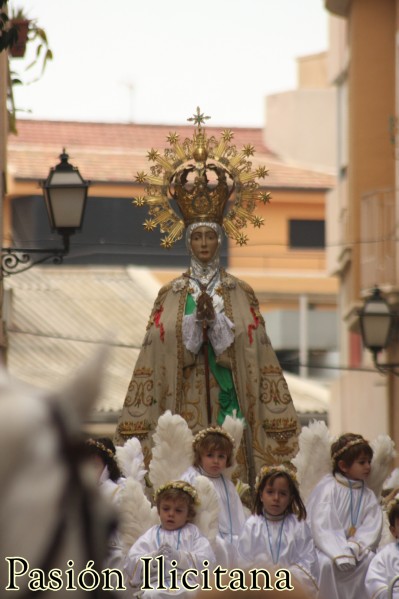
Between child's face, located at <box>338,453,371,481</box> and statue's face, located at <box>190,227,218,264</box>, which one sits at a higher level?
statue's face, located at <box>190,227,218,264</box>

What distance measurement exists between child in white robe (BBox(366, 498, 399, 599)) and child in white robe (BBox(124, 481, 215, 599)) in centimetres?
94

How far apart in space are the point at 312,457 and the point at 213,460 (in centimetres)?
65

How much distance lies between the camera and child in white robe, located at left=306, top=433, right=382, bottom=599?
1098 cm

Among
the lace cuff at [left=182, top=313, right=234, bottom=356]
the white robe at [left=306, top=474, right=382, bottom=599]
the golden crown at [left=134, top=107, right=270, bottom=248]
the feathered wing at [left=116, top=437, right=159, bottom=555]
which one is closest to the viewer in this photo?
the feathered wing at [left=116, top=437, right=159, bottom=555]

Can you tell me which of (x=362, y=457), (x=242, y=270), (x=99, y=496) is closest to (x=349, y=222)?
(x=242, y=270)

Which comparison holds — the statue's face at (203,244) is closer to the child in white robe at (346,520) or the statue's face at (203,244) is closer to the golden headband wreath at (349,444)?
the child in white robe at (346,520)

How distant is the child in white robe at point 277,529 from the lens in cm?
1041

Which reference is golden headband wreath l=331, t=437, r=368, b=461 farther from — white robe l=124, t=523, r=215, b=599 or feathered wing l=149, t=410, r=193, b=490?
white robe l=124, t=523, r=215, b=599

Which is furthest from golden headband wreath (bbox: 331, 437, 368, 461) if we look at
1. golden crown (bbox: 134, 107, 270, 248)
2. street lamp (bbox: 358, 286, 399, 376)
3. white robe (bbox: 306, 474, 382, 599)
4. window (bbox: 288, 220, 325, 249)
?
window (bbox: 288, 220, 325, 249)

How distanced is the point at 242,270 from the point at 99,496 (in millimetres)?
39651

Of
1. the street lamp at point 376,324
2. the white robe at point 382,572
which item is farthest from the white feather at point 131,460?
the street lamp at point 376,324

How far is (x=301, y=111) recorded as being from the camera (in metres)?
44.7

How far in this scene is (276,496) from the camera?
34.1ft

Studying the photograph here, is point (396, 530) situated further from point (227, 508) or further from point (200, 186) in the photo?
point (200, 186)
